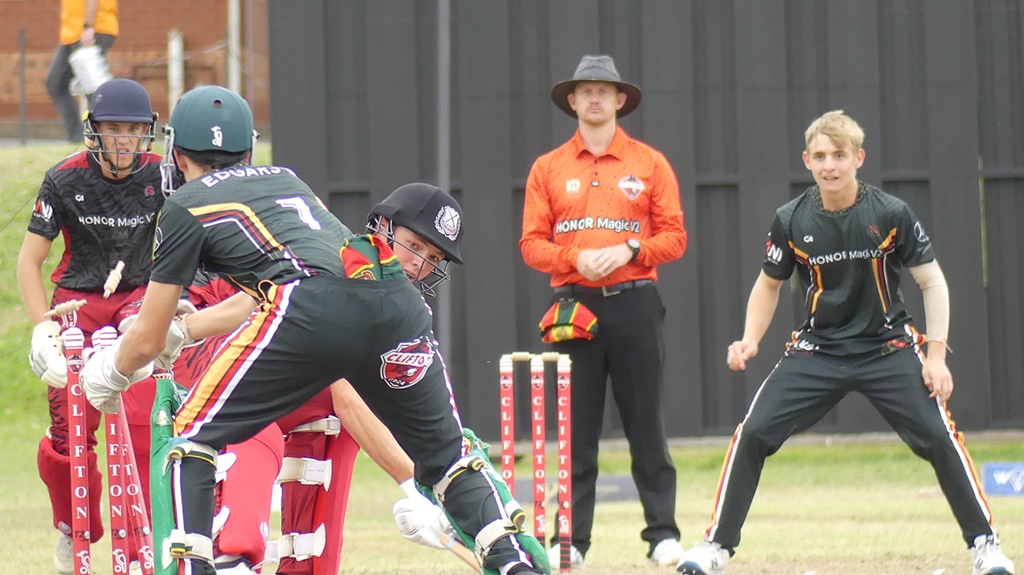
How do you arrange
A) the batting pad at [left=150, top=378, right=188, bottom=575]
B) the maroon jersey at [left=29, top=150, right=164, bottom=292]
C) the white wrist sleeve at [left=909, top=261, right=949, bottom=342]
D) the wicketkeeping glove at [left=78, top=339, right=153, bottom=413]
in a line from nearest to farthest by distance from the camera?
the batting pad at [left=150, top=378, right=188, bottom=575] < the wicketkeeping glove at [left=78, top=339, right=153, bottom=413] < the white wrist sleeve at [left=909, top=261, right=949, bottom=342] < the maroon jersey at [left=29, top=150, right=164, bottom=292]

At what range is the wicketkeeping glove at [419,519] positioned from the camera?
527 centimetres

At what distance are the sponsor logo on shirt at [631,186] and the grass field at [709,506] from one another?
173cm

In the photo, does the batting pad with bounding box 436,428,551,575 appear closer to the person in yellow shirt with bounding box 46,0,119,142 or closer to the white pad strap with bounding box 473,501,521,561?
the white pad strap with bounding box 473,501,521,561

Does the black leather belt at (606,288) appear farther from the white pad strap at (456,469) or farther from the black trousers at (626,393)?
the white pad strap at (456,469)

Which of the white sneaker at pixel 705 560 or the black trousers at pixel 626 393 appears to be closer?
the white sneaker at pixel 705 560

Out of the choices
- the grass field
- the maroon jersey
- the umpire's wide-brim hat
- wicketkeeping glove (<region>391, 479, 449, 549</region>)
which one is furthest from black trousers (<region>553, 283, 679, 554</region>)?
the maroon jersey

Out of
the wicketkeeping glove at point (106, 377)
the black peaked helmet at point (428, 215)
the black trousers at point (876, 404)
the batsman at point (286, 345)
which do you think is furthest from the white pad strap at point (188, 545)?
the black trousers at point (876, 404)

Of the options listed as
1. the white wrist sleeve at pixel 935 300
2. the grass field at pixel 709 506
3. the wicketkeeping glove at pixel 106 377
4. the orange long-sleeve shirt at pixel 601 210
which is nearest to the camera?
the wicketkeeping glove at pixel 106 377

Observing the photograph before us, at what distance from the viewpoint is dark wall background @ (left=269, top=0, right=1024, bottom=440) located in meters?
10.8

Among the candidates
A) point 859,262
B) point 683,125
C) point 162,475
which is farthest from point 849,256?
point 683,125

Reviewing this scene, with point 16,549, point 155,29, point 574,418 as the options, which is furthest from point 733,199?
point 155,29

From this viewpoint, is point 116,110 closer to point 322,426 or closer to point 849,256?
point 322,426

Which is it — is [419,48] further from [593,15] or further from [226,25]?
[226,25]

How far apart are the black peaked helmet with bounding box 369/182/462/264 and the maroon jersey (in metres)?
2.27
